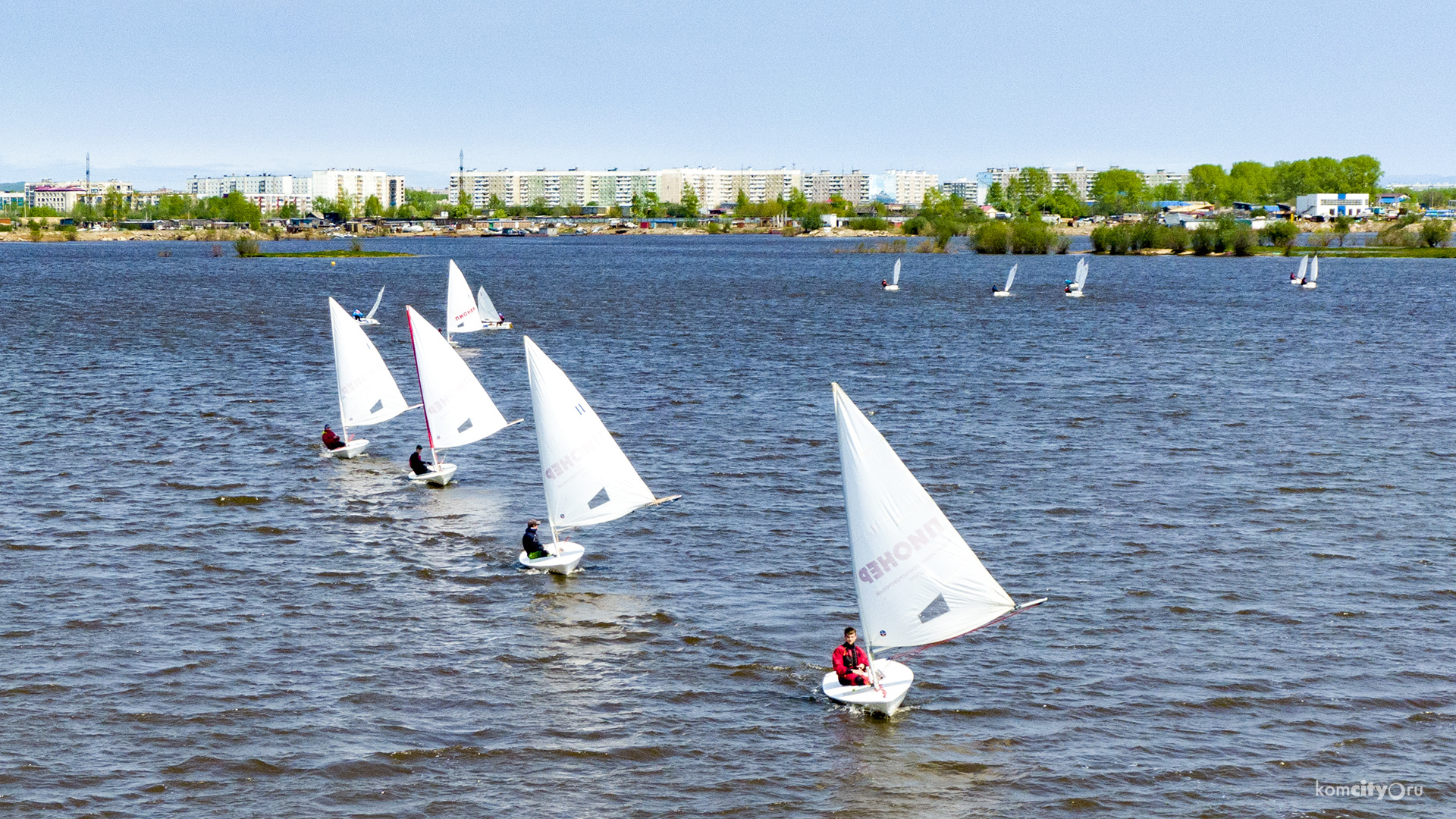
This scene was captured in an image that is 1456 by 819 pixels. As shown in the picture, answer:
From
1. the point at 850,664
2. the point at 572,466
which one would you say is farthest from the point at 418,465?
the point at 850,664

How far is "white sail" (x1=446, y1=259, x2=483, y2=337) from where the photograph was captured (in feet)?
279

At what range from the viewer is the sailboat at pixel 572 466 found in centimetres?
3266

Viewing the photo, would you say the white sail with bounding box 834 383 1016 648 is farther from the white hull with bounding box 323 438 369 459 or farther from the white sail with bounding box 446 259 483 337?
the white sail with bounding box 446 259 483 337

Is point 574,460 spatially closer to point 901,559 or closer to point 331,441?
point 901,559

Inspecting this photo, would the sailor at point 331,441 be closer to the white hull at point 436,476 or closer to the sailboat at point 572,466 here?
the white hull at point 436,476

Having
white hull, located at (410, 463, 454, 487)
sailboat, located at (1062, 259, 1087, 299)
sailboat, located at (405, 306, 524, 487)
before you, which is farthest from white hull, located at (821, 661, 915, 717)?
sailboat, located at (1062, 259, 1087, 299)

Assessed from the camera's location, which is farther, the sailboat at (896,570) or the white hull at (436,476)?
the white hull at (436,476)

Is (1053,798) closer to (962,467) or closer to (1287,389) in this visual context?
(962,467)

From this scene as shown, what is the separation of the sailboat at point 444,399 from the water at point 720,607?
144cm

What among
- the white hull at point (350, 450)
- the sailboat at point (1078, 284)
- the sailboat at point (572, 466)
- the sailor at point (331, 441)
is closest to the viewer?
the sailboat at point (572, 466)

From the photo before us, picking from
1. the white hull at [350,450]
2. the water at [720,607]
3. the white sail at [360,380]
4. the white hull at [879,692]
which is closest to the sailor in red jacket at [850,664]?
the white hull at [879,692]

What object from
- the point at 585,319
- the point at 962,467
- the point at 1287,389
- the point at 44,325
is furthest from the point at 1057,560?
the point at 44,325
